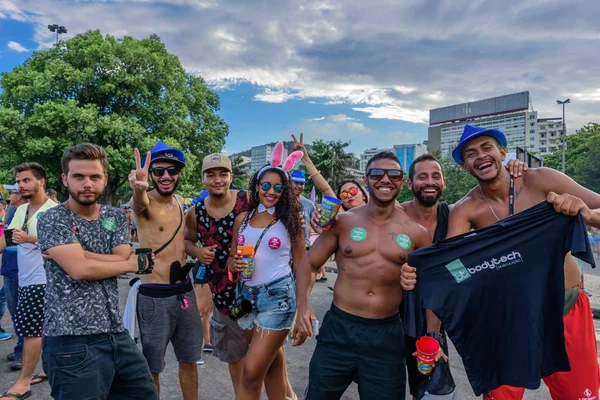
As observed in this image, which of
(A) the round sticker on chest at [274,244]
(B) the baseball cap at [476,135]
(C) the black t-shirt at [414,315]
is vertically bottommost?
(C) the black t-shirt at [414,315]

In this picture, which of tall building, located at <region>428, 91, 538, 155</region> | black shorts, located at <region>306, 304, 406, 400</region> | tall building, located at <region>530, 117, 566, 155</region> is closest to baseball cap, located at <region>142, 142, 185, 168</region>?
black shorts, located at <region>306, 304, 406, 400</region>

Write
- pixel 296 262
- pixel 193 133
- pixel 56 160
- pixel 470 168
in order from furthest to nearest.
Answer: pixel 193 133 < pixel 56 160 < pixel 296 262 < pixel 470 168

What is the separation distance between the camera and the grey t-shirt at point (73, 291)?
222 centimetres

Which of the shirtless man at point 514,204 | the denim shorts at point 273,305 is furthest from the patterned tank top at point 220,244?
the shirtless man at point 514,204

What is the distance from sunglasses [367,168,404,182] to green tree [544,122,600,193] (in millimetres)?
36099

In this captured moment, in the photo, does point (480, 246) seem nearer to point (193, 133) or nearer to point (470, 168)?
point (470, 168)

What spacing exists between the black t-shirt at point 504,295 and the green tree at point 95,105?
61.1 feet

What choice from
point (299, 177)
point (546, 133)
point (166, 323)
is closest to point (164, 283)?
point (166, 323)

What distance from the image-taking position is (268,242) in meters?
2.97

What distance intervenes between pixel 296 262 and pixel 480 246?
54.7 inches

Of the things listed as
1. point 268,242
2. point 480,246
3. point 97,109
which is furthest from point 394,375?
point 97,109

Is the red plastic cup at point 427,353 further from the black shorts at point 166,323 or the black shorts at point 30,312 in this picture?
the black shorts at point 30,312

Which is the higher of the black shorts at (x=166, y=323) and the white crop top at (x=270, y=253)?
the white crop top at (x=270, y=253)

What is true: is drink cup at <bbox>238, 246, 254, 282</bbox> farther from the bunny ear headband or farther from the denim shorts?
the bunny ear headband
